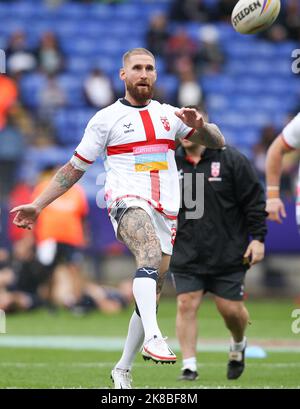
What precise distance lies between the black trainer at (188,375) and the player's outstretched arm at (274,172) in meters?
1.55

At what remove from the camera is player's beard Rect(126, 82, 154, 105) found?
823cm

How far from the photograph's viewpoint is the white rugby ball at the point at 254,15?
8.96 metres

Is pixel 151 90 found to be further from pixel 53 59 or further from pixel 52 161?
pixel 53 59

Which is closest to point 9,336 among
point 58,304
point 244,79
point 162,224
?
point 58,304

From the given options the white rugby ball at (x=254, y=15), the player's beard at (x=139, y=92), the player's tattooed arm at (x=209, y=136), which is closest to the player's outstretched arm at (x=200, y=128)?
the player's tattooed arm at (x=209, y=136)

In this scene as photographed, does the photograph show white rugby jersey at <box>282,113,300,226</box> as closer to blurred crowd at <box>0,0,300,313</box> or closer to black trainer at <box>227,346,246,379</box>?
black trainer at <box>227,346,246,379</box>

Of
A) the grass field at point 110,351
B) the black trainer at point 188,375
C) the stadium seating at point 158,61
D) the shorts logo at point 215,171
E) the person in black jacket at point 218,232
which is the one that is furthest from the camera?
the stadium seating at point 158,61

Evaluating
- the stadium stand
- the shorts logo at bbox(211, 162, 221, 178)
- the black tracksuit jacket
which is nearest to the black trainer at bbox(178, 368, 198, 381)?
the black tracksuit jacket

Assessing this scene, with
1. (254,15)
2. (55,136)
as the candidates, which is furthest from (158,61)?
(254,15)

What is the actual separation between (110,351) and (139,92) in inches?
184

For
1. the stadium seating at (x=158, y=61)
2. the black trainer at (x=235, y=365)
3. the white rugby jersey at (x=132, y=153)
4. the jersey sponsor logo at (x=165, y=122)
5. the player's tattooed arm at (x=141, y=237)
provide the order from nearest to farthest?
the player's tattooed arm at (x=141, y=237), the white rugby jersey at (x=132, y=153), the jersey sponsor logo at (x=165, y=122), the black trainer at (x=235, y=365), the stadium seating at (x=158, y=61)

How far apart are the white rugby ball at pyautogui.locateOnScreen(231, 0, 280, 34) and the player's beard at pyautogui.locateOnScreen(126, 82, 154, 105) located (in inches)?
47.8

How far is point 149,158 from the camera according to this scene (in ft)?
26.9

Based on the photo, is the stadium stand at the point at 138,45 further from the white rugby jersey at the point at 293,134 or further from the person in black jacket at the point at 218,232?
the white rugby jersey at the point at 293,134
